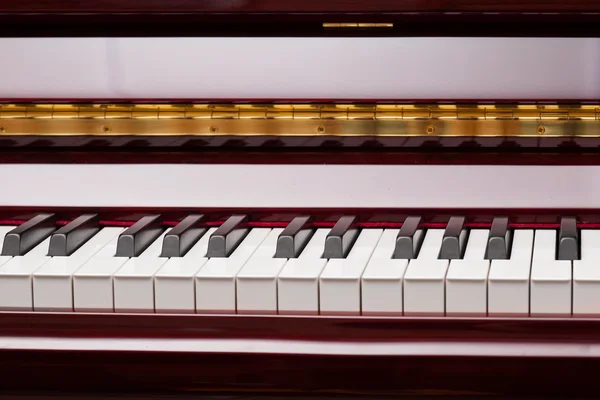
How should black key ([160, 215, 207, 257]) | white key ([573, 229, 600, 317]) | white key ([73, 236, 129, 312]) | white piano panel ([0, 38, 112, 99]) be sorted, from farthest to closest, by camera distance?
white piano panel ([0, 38, 112, 99]) < black key ([160, 215, 207, 257]) < white key ([73, 236, 129, 312]) < white key ([573, 229, 600, 317])

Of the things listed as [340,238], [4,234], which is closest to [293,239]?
[340,238]

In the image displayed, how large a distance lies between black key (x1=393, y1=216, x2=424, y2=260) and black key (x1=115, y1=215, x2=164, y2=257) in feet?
1.65

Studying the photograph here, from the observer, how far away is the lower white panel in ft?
6.23

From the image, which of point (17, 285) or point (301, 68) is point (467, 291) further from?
point (17, 285)

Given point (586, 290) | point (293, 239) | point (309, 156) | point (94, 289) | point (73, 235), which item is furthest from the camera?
point (309, 156)

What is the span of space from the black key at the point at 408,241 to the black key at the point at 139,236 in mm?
504

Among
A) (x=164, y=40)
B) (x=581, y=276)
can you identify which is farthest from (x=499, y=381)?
(x=164, y=40)

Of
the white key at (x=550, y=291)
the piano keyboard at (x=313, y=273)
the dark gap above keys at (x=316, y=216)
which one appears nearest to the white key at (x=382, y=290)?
the piano keyboard at (x=313, y=273)

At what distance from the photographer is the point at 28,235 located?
1.84m

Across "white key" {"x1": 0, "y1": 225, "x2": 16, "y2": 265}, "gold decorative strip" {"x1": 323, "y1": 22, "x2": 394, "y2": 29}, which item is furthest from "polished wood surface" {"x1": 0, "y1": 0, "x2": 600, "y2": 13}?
"white key" {"x1": 0, "y1": 225, "x2": 16, "y2": 265}

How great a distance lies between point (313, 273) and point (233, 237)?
280 mm

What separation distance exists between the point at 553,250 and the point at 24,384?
1013mm

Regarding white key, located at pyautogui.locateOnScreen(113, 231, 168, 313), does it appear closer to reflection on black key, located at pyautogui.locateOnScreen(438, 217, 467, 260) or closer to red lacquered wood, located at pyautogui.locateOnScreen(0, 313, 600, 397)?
red lacquered wood, located at pyautogui.locateOnScreen(0, 313, 600, 397)

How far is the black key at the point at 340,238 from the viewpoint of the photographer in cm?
171
